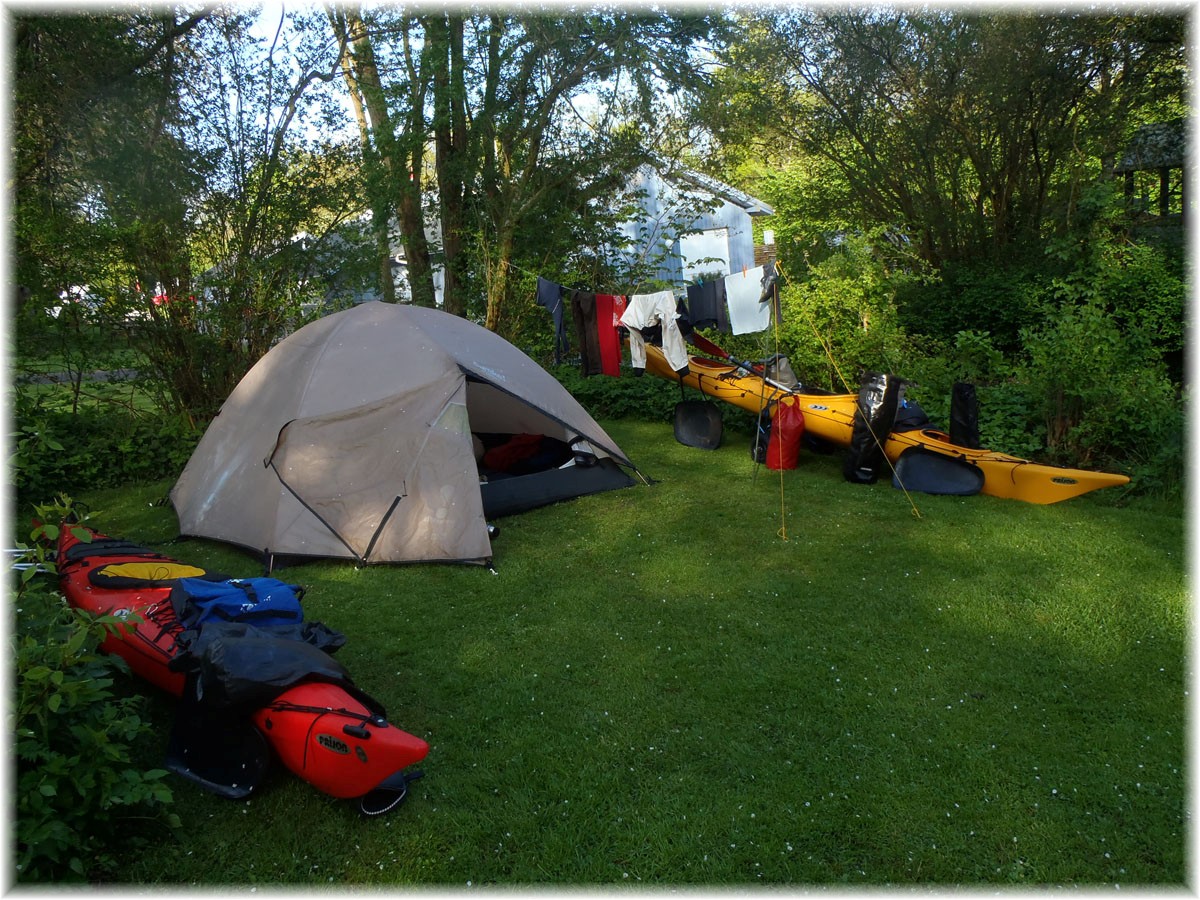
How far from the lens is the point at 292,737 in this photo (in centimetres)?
280

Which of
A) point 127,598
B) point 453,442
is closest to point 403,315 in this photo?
point 453,442

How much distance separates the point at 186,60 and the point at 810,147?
300 inches

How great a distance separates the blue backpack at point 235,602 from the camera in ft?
11.3

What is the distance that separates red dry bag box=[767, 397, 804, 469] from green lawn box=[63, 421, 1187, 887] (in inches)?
49.8

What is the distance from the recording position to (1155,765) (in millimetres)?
2980

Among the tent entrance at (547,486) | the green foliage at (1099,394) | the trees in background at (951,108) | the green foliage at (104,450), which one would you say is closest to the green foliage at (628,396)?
the tent entrance at (547,486)

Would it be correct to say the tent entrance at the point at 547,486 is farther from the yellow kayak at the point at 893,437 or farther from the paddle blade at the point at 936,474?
the paddle blade at the point at 936,474

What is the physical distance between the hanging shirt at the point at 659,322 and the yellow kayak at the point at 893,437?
40 centimetres

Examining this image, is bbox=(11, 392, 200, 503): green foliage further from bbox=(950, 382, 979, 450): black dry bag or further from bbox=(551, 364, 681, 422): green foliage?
bbox=(950, 382, 979, 450): black dry bag

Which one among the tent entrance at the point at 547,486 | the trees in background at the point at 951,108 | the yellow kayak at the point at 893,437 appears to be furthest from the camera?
the trees in background at the point at 951,108

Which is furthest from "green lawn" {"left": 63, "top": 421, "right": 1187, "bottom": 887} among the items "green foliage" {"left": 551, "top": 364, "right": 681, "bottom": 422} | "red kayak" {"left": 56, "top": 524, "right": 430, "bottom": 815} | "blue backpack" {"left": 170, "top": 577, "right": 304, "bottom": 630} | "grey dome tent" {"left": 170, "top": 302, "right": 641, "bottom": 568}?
"green foliage" {"left": 551, "top": 364, "right": 681, "bottom": 422}

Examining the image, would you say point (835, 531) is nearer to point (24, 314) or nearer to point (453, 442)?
point (453, 442)

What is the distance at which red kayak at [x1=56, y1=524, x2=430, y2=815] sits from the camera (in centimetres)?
270

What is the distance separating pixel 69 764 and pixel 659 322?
5134 mm
